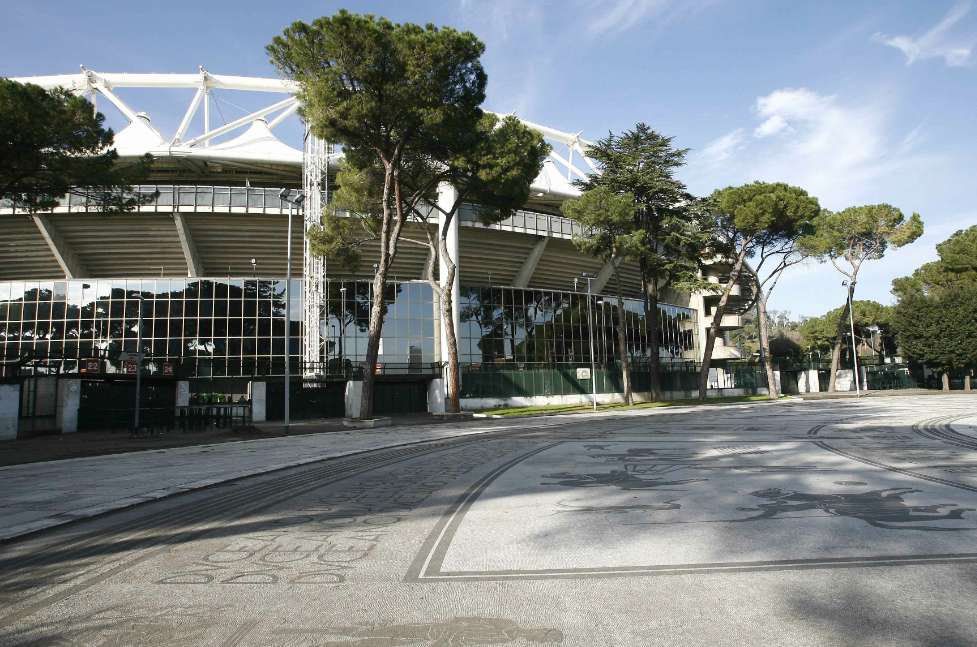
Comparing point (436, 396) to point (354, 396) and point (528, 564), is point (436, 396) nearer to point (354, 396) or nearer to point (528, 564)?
point (354, 396)

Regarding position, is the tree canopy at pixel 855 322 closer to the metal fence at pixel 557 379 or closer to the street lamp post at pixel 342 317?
the metal fence at pixel 557 379

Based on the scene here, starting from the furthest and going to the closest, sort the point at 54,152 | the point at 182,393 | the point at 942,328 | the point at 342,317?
1. the point at 942,328
2. the point at 342,317
3. the point at 182,393
4. the point at 54,152

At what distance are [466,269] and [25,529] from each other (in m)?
38.5

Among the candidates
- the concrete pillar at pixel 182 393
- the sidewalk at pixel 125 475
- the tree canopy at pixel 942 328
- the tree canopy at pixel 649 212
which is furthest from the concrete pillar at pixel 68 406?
the tree canopy at pixel 942 328

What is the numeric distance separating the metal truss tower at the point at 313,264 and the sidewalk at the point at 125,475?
1943 centimetres

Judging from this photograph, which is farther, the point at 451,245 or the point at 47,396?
the point at 451,245

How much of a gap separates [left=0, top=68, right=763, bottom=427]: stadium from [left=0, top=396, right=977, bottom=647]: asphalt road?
2717cm

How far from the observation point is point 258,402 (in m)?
30.0

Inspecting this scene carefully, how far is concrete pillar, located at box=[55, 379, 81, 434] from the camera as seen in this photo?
891 inches

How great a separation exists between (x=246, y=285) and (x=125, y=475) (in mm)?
29659

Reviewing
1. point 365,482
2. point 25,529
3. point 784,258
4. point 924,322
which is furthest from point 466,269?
point 924,322

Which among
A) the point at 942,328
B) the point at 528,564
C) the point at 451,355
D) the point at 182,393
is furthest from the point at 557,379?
the point at 528,564

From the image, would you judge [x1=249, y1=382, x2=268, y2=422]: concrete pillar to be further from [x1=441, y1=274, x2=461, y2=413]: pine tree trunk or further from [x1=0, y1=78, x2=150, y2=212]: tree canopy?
[x1=0, y1=78, x2=150, y2=212]: tree canopy

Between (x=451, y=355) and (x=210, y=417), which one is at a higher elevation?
(x=451, y=355)
